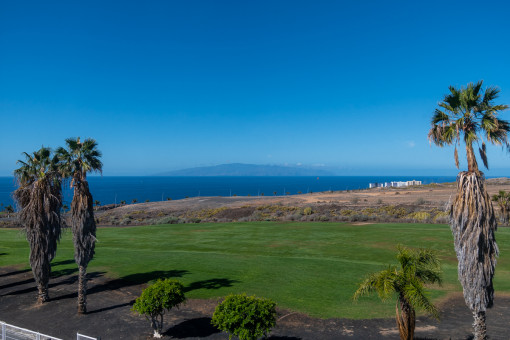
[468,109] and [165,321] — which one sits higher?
[468,109]

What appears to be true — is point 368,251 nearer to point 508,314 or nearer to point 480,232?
point 508,314

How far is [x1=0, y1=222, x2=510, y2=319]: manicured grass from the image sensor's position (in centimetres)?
1889

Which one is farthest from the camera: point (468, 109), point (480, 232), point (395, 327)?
point (395, 327)

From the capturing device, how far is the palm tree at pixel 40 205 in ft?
59.5

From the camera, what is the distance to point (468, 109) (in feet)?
38.6

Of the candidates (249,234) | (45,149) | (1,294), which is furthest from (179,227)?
(45,149)

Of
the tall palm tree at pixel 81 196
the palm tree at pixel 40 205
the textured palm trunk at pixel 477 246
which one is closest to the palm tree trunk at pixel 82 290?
the tall palm tree at pixel 81 196

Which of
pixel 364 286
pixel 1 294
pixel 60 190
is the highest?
pixel 60 190

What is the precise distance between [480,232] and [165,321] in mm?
12899

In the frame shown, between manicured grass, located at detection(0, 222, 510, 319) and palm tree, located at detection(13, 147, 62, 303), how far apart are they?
5552 millimetres

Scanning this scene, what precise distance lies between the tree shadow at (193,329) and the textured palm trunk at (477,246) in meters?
9.58

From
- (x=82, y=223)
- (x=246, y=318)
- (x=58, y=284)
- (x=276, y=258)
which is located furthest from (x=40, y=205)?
(x=276, y=258)

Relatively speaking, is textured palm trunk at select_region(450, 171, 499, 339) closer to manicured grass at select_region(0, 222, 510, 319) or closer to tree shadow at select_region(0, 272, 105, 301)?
manicured grass at select_region(0, 222, 510, 319)

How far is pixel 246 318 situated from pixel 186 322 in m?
5.03
